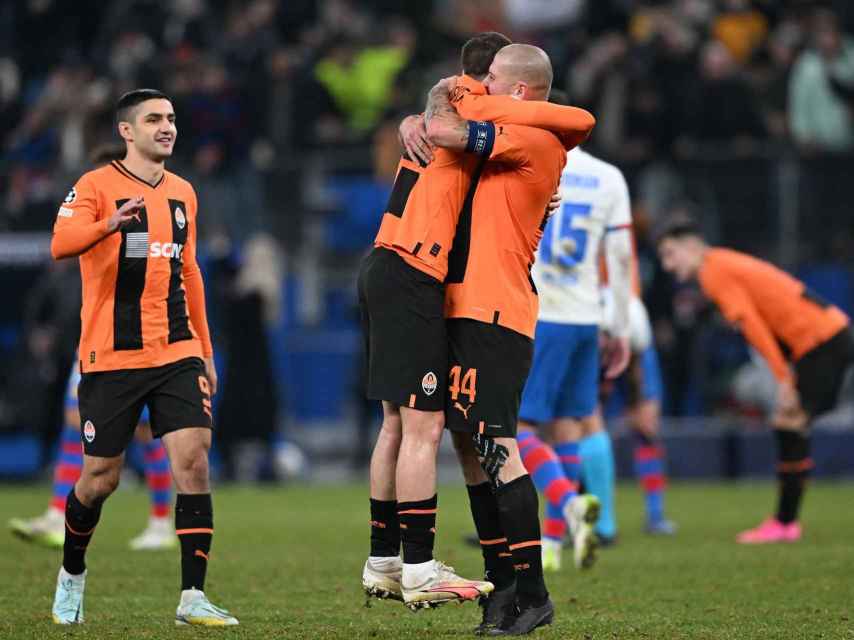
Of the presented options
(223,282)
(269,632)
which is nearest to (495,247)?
(269,632)

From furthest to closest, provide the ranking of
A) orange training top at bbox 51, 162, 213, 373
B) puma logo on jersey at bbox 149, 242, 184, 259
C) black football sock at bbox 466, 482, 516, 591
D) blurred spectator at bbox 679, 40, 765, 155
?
blurred spectator at bbox 679, 40, 765, 155 → puma logo on jersey at bbox 149, 242, 184, 259 → orange training top at bbox 51, 162, 213, 373 → black football sock at bbox 466, 482, 516, 591

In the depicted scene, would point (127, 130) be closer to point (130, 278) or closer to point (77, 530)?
point (130, 278)

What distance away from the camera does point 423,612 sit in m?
7.61

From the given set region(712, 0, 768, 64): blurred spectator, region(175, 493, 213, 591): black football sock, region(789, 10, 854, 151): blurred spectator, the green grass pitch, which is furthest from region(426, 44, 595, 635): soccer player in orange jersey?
region(712, 0, 768, 64): blurred spectator

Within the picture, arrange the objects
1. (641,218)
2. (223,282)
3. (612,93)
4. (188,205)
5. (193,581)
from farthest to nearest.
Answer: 1. (612,93)
2. (223,282)
3. (641,218)
4. (188,205)
5. (193,581)

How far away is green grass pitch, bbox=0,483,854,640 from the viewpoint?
22.2ft

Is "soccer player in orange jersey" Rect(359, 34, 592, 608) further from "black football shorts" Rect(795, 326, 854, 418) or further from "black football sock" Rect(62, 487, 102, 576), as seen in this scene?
"black football shorts" Rect(795, 326, 854, 418)

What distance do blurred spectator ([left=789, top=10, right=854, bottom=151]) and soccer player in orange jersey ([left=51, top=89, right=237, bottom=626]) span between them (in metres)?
12.4

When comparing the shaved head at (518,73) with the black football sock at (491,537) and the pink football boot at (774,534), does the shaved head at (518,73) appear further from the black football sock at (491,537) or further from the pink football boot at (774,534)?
the pink football boot at (774,534)

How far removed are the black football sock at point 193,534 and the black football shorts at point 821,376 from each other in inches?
214

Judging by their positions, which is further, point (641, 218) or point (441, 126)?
point (641, 218)

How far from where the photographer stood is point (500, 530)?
6.88 meters

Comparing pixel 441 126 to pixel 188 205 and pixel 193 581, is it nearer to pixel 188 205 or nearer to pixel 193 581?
pixel 188 205

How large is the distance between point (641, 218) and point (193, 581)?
9.12 metres
